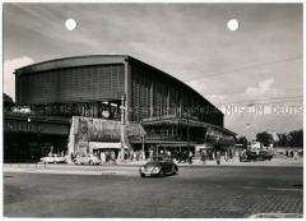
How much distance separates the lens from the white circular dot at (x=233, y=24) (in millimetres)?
17391

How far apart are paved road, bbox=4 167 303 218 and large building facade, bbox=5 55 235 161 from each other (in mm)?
10090

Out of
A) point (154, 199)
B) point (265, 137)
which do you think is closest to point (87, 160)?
point (265, 137)

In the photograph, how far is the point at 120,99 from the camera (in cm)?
4325

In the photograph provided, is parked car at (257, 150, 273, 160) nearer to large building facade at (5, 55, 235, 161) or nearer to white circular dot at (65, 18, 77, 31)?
large building facade at (5, 55, 235, 161)

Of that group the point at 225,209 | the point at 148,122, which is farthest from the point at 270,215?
the point at 148,122

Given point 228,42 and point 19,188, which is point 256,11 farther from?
point 19,188

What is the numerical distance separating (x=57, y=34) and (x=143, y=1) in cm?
408

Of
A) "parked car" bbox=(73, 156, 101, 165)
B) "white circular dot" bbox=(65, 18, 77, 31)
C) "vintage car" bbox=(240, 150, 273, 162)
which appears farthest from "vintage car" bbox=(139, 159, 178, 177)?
"vintage car" bbox=(240, 150, 273, 162)

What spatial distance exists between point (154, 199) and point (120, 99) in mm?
27741

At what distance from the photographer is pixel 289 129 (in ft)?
67.3

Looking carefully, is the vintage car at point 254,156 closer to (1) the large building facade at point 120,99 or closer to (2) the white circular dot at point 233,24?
(1) the large building facade at point 120,99

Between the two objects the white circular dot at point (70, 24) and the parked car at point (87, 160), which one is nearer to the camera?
the white circular dot at point (70, 24)

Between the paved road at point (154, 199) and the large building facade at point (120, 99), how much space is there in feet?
33.1

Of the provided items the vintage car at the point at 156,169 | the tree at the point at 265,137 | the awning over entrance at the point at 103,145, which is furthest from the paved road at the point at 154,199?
the awning over entrance at the point at 103,145
